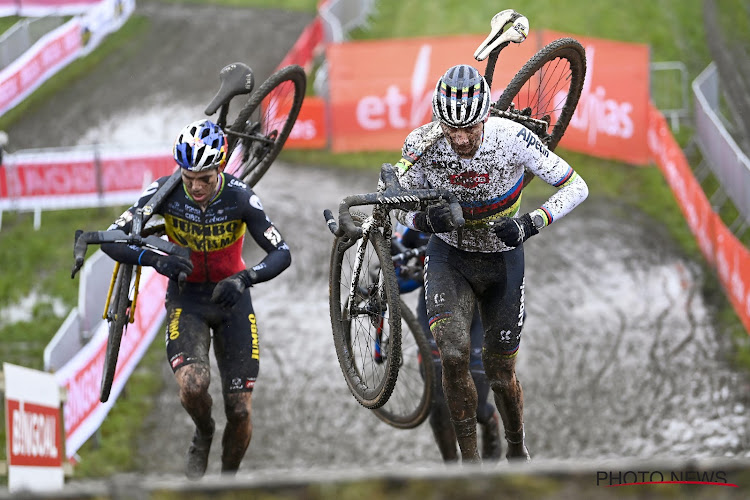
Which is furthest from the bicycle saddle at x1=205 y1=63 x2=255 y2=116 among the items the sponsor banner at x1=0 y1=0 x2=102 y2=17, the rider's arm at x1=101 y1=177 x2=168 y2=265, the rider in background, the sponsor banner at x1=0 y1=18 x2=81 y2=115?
the sponsor banner at x1=0 y1=0 x2=102 y2=17

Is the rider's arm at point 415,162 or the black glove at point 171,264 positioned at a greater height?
the rider's arm at point 415,162

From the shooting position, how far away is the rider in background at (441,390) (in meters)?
10.4

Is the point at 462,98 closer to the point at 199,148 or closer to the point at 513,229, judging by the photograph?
the point at 513,229

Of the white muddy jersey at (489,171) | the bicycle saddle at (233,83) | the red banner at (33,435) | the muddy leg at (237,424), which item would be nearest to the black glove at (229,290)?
the muddy leg at (237,424)

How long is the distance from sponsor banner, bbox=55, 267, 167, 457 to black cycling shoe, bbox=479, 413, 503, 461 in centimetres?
514

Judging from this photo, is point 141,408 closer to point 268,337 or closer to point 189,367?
point 268,337

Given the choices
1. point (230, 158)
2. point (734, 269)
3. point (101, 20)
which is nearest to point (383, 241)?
point (230, 158)

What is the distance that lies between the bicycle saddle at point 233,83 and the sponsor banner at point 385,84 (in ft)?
47.1

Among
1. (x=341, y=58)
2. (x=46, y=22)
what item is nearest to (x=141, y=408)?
(x=341, y=58)

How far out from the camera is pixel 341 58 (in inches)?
1024

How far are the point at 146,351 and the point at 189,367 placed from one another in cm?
838

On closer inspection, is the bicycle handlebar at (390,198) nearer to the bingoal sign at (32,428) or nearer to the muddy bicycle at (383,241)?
the muddy bicycle at (383,241)

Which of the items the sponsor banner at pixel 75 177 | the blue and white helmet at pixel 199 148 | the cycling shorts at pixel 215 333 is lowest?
the cycling shorts at pixel 215 333

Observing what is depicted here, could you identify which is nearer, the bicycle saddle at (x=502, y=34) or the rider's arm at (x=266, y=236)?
the rider's arm at (x=266, y=236)
